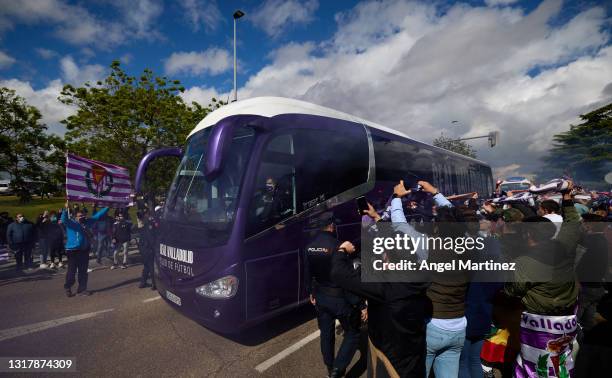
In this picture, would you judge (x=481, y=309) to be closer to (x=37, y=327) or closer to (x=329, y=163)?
(x=329, y=163)

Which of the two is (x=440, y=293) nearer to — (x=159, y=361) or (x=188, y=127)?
(x=159, y=361)

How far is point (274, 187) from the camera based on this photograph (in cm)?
417

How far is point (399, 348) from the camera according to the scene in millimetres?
2246

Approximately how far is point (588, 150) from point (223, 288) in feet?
173

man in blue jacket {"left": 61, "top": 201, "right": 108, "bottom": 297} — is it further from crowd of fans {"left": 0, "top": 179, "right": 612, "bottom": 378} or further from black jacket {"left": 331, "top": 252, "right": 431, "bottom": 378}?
black jacket {"left": 331, "top": 252, "right": 431, "bottom": 378}

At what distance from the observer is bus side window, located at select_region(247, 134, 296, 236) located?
3.93 meters

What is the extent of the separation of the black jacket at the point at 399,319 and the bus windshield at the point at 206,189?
2.09 metres

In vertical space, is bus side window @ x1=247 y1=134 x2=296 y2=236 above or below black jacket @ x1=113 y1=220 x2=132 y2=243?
above

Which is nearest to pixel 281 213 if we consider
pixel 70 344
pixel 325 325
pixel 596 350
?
pixel 325 325

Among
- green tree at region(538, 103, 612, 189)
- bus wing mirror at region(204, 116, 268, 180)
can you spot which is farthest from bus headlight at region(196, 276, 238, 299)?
green tree at region(538, 103, 612, 189)

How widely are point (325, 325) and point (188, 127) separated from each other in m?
16.3

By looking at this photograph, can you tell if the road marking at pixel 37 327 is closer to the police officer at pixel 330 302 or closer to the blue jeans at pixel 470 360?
the police officer at pixel 330 302

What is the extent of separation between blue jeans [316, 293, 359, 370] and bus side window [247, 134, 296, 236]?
1287mm

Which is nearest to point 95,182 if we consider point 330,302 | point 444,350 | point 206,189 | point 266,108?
point 206,189
